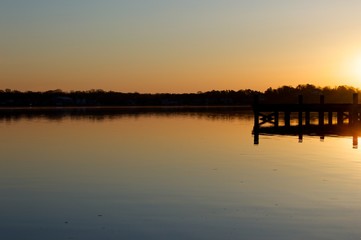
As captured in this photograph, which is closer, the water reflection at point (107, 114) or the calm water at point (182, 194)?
the calm water at point (182, 194)

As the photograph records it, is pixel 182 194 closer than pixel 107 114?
Yes

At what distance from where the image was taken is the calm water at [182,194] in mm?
11875

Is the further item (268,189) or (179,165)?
(179,165)

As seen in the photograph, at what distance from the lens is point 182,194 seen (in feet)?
52.5

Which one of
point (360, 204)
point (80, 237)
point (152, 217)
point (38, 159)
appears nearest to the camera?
point (80, 237)

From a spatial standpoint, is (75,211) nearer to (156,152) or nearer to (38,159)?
(38,159)

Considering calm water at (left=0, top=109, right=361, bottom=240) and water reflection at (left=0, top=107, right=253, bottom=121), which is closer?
calm water at (left=0, top=109, right=361, bottom=240)

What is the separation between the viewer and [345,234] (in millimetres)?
11289

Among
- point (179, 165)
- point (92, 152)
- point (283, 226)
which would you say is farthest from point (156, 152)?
point (283, 226)

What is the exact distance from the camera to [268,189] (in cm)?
1667

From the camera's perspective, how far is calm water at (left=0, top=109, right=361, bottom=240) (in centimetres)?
1188

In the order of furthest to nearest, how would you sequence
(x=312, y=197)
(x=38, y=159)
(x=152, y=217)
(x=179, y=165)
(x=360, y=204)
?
(x=38, y=159)
(x=179, y=165)
(x=312, y=197)
(x=360, y=204)
(x=152, y=217)

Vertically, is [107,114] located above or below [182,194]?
above

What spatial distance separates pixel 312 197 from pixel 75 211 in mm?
6719
